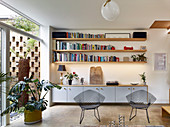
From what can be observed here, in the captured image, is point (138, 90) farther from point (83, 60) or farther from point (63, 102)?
point (63, 102)

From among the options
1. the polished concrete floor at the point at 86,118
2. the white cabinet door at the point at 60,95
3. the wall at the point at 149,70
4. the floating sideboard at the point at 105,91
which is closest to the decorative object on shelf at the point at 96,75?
the wall at the point at 149,70

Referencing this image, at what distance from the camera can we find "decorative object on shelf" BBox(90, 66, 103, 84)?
Answer: 15.4ft

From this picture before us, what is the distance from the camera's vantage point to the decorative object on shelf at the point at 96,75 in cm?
470

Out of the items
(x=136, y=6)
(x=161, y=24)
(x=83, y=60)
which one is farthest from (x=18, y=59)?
(x=161, y=24)

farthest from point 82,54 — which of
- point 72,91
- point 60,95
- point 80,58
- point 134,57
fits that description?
point 134,57

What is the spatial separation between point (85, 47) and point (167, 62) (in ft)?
9.87

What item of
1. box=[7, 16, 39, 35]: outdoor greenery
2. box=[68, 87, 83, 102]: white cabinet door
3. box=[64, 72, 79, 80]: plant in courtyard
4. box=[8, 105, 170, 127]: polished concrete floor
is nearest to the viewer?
box=[8, 105, 170, 127]: polished concrete floor

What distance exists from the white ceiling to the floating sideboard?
2078 mm

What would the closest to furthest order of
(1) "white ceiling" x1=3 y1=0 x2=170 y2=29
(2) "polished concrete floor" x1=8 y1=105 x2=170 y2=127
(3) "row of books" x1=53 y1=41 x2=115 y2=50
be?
(2) "polished concrete floor" x1=8 y1=105 x2=170 y2=127 → (1) "white ceiling" x1=3 y1=0 x2=170 y2=29 → (3) "row of books" x1=53 y1=41 x2=115 y2=50

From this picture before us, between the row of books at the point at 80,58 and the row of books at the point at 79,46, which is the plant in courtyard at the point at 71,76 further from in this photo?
the row of books at the point at 79,46

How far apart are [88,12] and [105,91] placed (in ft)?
8.38

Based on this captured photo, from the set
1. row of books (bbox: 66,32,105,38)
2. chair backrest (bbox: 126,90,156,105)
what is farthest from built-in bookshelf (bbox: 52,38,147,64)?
chair backrest (bbox: 126,90,156,105)

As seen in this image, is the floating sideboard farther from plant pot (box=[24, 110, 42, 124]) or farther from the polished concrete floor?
plant pot (box=[24, 110, 42, 124])

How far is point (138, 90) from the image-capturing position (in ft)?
14.3
